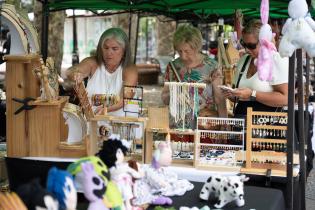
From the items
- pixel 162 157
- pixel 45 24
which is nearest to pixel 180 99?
pixel 162 157

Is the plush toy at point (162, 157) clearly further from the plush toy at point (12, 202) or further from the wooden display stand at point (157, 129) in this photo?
the plush toy at point (12, 202)

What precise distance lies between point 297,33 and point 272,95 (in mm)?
607

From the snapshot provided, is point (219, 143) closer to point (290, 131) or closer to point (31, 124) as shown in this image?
point (290, 131)

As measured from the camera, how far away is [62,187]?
4.76 feet

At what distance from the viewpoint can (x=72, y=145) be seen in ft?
8.36

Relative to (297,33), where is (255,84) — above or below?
below

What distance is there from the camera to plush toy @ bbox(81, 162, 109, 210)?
152 centimetres

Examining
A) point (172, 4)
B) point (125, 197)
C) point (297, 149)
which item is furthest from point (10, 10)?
point (172, 4)

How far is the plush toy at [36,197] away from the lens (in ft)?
4.51

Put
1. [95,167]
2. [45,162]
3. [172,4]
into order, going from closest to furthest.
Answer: [95,167]
[45,162]
[172,4]

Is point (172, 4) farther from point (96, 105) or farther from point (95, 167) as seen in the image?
point (95, 167)

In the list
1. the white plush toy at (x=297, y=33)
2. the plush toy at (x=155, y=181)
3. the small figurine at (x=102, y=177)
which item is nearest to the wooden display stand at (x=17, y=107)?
the plush toy at (x=155, y=181)

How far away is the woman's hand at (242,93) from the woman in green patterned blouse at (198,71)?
282mm

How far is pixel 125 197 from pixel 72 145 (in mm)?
856
